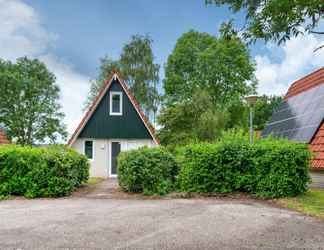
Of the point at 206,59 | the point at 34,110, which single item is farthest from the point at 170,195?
the point at 34,110

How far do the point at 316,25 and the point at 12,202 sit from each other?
9.16 m

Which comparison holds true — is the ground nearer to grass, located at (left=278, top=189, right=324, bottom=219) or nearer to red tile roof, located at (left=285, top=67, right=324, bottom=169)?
grass, located at (left=278, top=189, right=324, bottom=219)

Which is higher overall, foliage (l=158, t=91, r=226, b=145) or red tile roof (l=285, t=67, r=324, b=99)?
red tile roof (l=285, t=67, r=324, b=99)

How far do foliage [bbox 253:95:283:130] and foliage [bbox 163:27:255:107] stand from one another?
10.8 m

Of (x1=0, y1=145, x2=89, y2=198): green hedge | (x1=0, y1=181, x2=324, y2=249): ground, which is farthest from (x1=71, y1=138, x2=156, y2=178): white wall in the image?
(x1=0, y1=181, x2=324, y2=249): ground

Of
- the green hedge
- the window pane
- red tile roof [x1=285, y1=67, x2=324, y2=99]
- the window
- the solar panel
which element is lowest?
the green hedge

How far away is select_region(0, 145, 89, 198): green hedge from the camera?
10312 millimetres

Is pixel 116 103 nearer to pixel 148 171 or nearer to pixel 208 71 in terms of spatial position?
pixel 148 171

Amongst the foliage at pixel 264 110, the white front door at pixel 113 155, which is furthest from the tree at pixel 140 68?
the foliage at pixel 264 110

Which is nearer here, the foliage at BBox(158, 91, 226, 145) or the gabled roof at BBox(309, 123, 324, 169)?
the gabled roof at BBox(309, 123, 324, 169)

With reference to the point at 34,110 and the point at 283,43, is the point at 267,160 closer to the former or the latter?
the point at 283,43

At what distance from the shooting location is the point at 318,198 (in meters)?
9.16

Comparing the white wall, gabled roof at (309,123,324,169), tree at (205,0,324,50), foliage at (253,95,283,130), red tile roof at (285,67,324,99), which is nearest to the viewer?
tree at (205,0,324,50)

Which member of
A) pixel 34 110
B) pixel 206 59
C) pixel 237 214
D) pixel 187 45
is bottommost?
pixel 237 214
